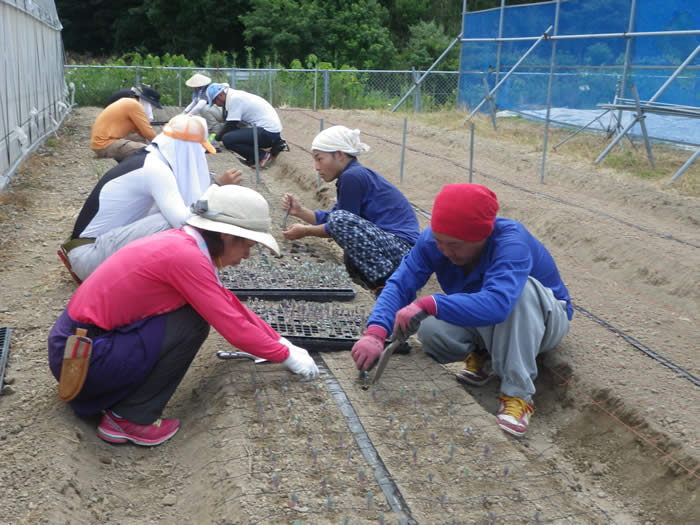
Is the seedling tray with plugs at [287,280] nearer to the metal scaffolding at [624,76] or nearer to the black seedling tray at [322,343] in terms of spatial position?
the black seedling tray at [322,343]

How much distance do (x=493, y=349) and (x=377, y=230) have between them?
1.54 m

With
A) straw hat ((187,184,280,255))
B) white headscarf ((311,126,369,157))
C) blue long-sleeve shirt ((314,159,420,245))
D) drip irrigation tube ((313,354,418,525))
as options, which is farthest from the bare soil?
white headscarf ((311,126,369,157))

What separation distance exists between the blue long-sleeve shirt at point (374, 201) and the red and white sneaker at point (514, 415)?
1.73 m

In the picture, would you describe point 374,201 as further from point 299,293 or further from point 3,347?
point 3,347

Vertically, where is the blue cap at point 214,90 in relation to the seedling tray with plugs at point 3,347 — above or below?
above

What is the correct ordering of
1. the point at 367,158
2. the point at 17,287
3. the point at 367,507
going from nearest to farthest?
1. the point at 367,507
2. the point at 17,287
3. the point at 367,158

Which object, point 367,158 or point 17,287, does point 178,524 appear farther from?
point 367,158

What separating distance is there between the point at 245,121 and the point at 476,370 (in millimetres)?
6521

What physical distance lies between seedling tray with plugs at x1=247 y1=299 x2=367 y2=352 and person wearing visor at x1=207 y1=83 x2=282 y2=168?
17.6 ft

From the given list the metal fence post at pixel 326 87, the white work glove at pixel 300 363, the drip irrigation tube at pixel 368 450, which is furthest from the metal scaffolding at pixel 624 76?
the white work glove at pixel 300 363

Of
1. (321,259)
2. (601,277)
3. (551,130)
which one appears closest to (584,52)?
(551,130)

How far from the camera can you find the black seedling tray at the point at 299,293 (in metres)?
4.27

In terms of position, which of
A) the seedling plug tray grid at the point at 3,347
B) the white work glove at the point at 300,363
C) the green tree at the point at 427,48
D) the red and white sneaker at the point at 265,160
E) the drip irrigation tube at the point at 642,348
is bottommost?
the drip irrigation tube at the point at 642,348

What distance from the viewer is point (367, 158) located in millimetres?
10859
